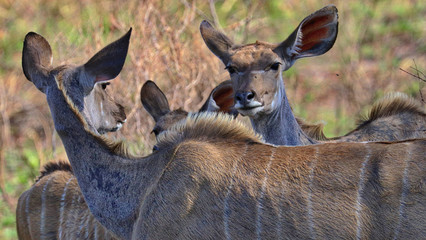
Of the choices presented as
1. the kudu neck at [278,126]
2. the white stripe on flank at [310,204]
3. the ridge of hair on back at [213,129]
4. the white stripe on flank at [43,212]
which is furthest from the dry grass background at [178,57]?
the white stripe on flank at [310,204]

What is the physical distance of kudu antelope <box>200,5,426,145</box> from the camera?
3.55 meters

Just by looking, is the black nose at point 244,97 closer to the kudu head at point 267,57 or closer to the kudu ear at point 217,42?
the kudu head at point 267,57

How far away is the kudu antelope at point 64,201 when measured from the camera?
338cm

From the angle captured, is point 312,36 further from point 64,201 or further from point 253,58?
point 64,201

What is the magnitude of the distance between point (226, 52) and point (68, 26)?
178 inches

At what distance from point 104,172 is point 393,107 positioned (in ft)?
7.22

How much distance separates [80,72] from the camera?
3074 mm

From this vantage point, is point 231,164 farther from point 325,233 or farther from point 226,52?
point 226,52

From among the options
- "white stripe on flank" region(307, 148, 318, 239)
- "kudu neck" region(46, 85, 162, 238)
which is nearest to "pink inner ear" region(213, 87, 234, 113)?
"kudu neck" region(46, 85, 162, 238)

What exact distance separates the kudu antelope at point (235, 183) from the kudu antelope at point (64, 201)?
13.3 inches

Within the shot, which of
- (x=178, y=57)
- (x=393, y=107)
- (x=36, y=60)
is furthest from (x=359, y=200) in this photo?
(x=178, y=57)

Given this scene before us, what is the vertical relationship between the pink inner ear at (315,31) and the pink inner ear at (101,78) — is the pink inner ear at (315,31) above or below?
below

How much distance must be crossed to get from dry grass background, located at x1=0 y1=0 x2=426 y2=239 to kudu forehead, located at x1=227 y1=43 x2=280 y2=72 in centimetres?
148

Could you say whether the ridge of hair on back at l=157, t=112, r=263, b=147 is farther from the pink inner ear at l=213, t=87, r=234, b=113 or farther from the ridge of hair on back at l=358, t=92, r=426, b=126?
the ridge of hair on back at l=358, t=92, r=426, b=126
